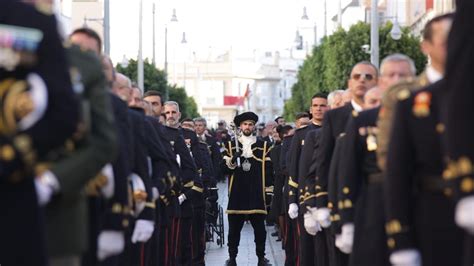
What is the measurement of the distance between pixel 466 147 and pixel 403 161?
1.18m

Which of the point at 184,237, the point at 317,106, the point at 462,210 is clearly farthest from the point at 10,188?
the point at 184,237

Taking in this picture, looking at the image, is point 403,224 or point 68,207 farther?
point 403,224

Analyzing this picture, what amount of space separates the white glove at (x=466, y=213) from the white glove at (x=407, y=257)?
3.73 ft

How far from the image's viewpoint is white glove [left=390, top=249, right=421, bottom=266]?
742cm

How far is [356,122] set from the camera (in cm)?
1038

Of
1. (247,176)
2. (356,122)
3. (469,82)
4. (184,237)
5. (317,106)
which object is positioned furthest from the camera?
(247,176)

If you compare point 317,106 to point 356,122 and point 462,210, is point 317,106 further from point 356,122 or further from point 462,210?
point 462,210

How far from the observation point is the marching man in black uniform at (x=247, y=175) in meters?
21.5

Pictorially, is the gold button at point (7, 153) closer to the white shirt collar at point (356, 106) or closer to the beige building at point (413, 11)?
the white shirt collar at point (356, 106)

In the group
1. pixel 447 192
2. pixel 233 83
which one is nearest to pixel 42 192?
pixel 447 192

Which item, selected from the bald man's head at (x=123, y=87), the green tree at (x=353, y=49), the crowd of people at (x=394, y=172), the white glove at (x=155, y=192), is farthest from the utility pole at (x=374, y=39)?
the bald man's head at (x=123, y=87)

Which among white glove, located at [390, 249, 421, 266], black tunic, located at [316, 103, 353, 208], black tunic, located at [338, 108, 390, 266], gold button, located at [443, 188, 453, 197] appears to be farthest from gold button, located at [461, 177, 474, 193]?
black tunic, located at [316, 103, 353, 208]

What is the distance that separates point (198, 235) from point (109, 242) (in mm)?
11649

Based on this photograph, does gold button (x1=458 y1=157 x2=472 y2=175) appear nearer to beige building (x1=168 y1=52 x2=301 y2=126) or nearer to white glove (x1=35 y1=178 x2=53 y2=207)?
white glove (x1=35 y1=178 x2=53 y2=207)
